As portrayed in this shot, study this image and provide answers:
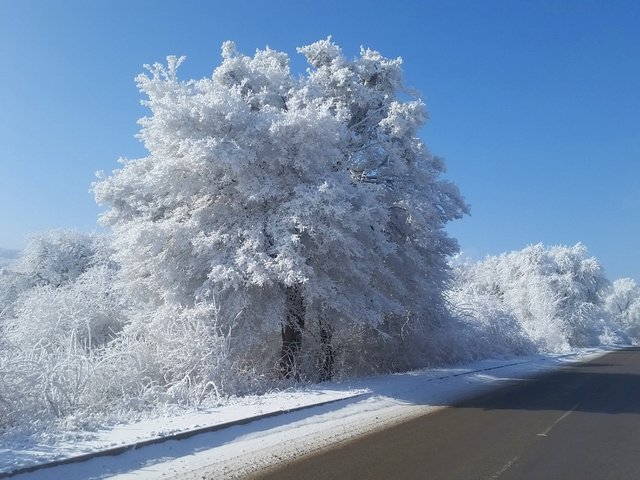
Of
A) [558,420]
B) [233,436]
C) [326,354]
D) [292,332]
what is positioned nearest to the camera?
[233,436]

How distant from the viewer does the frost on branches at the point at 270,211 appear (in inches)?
579

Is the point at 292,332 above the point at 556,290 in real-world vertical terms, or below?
below

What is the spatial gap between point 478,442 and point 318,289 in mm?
6651

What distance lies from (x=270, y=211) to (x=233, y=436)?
7647 millimetres

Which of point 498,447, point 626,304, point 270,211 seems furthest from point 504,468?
point 626,304

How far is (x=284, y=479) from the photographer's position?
271 inches

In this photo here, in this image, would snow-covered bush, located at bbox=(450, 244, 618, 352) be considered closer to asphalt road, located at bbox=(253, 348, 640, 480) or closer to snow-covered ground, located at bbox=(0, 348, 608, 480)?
asphalt road, located at bbox=(253, 348, 640, 480)

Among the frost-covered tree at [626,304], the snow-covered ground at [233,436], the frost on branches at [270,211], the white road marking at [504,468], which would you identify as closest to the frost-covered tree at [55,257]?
the frost on branches at [270,211]

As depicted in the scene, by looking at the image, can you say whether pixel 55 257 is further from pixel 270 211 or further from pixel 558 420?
pixel 558 420

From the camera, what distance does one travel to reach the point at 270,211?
51.0 ft

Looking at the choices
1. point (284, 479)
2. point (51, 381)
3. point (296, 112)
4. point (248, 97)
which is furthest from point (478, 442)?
point (248, 97)

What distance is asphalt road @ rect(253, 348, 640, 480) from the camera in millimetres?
7215

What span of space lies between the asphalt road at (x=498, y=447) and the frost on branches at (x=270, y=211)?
494 cm

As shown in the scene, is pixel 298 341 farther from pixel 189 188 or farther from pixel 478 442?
pixel 478 442
